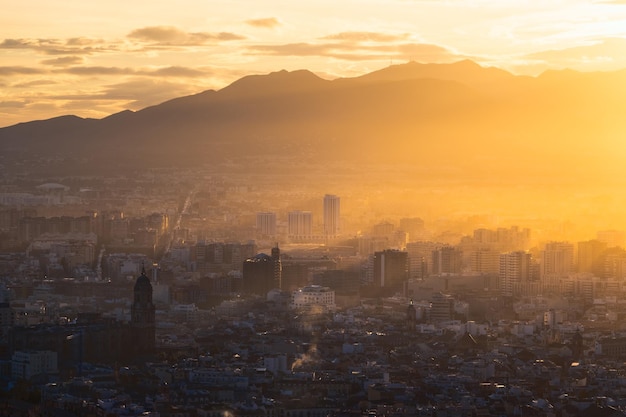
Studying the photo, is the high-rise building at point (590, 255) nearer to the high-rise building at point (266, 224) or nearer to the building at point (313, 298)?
the building at point (313, 298)

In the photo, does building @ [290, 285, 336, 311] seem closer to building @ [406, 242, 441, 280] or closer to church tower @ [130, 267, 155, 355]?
building @ [406, 242, 441, 280]

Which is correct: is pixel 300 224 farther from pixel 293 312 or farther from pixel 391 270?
pixel 293 312

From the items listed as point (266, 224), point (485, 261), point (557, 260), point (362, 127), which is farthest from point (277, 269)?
point (362, 127)

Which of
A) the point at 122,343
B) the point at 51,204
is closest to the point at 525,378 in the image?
the point at 122,343

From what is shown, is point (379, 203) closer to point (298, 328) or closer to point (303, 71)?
→ point (303, 71)

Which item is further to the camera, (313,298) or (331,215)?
(331,215)

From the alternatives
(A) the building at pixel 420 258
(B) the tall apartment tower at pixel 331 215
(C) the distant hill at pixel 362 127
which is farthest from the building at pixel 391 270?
(C) the distant hill at pixel 362 127

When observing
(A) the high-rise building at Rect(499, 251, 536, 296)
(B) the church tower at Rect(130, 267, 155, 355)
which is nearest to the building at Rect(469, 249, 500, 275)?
(A) the high-rise building at Rect(499, 251, 536, 296)
